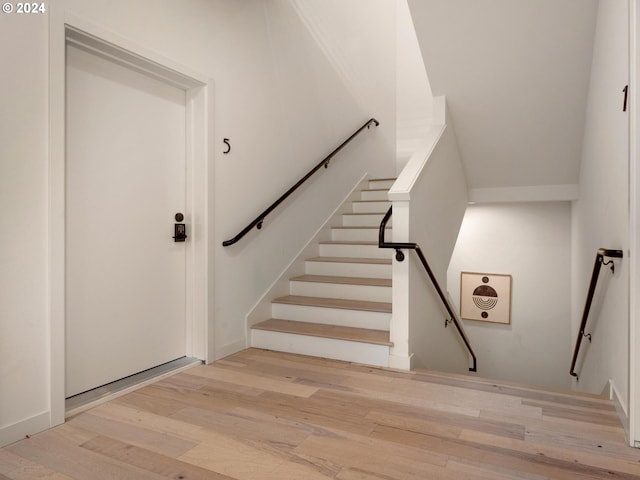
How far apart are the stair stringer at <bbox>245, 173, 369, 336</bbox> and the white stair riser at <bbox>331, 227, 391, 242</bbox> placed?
0.09m

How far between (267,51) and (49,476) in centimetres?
319

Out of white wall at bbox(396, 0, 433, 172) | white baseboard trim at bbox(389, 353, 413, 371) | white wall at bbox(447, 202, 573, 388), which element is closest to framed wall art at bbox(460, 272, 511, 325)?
white wall at bbox(447, 202, 573, 388)

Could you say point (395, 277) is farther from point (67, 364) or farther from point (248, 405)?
point (67, 364)

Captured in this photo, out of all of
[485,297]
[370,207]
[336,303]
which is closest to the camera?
[336,303]

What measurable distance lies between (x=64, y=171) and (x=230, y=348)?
1.67 meters

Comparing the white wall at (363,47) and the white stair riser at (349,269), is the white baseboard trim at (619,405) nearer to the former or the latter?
the white stair riser at (349,269)

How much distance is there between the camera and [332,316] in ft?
11.0

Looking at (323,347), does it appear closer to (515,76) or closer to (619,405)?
(619,405)

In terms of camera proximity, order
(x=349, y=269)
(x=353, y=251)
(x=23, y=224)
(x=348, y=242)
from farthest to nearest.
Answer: (x=348, y=242) → (x=353, y=251) → (x=349, y=269) → (x=23, y=224)

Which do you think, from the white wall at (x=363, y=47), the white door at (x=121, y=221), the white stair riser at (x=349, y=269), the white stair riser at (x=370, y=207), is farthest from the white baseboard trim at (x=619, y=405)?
the white wall at (x=363, y=47)

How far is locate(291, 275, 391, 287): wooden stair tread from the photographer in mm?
3499

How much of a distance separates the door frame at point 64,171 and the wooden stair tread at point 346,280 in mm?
1177

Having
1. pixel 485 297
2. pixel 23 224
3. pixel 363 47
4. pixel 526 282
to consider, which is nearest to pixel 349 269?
pixel 23 224

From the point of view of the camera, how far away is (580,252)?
14.3ft
